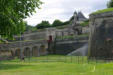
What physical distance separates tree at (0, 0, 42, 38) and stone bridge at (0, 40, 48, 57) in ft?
73.2

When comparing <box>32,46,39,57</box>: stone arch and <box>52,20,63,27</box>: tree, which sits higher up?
<box>52,20,63,27</box>: tree

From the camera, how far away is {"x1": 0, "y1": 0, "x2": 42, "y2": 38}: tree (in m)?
22.5

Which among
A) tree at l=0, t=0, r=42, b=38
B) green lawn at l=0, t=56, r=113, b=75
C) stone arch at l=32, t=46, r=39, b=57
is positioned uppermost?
tree at l=0, t=0, r=42, b=38

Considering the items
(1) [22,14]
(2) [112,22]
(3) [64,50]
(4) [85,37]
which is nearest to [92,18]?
(2) [112,22]

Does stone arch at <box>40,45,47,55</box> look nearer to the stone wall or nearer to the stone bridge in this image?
the stone bridge

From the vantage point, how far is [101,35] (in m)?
30.8

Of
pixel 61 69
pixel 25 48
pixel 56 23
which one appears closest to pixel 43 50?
pixel 25 48

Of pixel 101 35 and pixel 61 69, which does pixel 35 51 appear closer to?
pixel 101 35

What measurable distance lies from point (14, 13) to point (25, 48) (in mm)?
32701

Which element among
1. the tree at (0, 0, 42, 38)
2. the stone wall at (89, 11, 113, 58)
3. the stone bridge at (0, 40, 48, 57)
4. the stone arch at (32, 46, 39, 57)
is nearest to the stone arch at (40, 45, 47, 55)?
the stone bridge at (0, 40, 48, 57)

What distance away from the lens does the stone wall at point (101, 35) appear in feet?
98.4

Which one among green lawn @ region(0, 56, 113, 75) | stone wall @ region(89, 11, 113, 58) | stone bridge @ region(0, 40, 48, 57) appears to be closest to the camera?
green lawn @ region(0, 56, 113, 75)

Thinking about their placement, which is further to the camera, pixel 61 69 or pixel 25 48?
pixel 25 48

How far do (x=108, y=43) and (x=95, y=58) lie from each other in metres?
2.43
